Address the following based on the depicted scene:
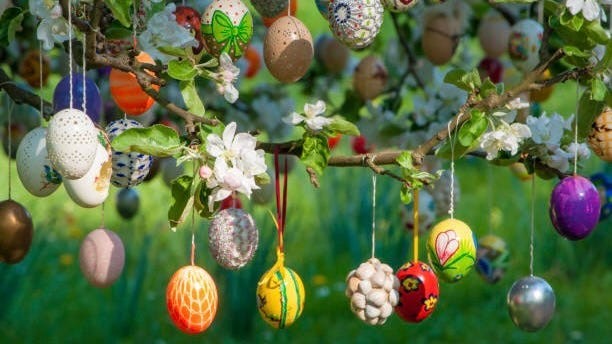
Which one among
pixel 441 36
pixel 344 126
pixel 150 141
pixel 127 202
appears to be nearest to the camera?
pixel 150 141

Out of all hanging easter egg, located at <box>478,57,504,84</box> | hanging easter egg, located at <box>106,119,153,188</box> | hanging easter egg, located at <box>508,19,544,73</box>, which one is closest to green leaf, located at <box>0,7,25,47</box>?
hanging easter egg, located at <box>106,119,153,188</box>

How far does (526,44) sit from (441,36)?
337mm

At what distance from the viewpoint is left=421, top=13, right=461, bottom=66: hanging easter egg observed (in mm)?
2992

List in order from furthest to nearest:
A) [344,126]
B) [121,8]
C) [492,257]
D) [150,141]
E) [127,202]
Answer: [127,202] → [492,257] → [344,126] → [150,141] → [121,8]

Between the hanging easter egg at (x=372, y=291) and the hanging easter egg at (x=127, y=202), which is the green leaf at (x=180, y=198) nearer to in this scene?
the hanging easter egg at (x=372, y=291)

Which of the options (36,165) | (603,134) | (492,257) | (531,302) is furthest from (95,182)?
(492,257)

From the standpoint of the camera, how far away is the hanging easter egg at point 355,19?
2061mm

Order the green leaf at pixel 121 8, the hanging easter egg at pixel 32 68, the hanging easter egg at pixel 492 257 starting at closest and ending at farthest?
the green leaf at pixel 121 8
the hanging easter egg at pixel 492 257
the hanging easter egg at pixel 32 68

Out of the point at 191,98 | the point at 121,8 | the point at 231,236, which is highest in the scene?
the point at 121,8

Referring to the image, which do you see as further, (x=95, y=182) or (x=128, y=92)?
(x=128, y=92)

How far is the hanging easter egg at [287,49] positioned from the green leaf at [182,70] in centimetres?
24

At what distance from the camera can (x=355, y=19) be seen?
6.75 ft

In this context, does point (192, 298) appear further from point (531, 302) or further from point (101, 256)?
point (531, 302)

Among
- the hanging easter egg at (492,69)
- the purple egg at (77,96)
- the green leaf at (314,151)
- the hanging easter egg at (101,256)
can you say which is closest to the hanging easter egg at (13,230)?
the hanging easter egg at (101,256)
